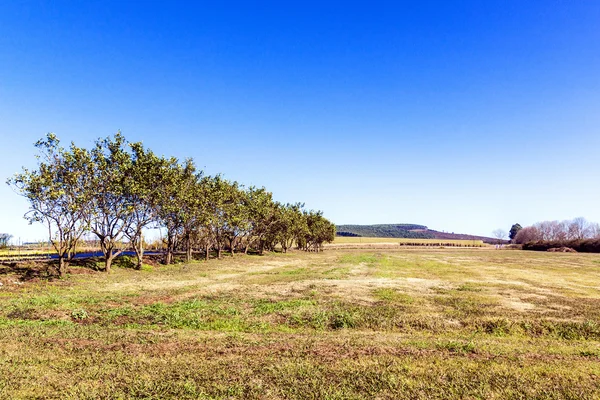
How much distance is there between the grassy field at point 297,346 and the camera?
9141mm

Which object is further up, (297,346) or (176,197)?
(176,197)

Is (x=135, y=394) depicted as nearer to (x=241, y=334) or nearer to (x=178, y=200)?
(x=241, y=334)

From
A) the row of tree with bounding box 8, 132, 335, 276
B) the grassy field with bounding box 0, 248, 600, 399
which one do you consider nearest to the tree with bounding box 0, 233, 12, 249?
the row of tree with bounding box 8, 132, 335, 276

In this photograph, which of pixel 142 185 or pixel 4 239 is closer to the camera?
pixel 142 185

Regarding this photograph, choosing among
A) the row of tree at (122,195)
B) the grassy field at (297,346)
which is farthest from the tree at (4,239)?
the grassy field at (297,346)

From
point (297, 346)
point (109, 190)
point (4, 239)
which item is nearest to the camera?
point (297, 346)

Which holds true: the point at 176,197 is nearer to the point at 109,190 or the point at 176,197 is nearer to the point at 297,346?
the point at 109,190

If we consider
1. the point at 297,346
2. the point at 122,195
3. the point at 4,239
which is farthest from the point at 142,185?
the point at 4,239

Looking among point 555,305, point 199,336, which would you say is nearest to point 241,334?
point 199,336

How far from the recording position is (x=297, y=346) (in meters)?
12.6

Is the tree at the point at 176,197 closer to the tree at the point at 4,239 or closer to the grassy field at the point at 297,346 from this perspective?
the grassy field at the point at 297,346

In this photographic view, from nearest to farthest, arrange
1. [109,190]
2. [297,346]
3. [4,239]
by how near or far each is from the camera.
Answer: [297,346], [109,190], [4,239]

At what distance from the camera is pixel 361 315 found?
17.4 metres

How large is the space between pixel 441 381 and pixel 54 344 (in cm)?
1289
